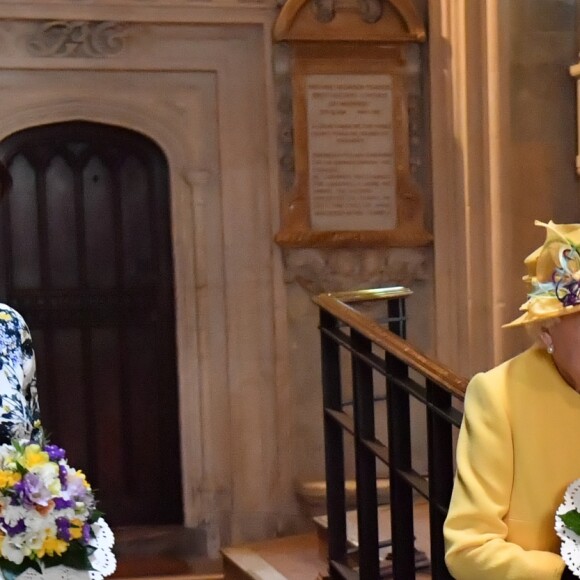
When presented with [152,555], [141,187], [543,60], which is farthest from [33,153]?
[543,60]

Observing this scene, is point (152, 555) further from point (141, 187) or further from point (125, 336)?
point (141, 187)

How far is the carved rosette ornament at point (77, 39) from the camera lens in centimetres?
488

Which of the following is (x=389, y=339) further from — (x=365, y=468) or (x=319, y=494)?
(x=319, y=494)

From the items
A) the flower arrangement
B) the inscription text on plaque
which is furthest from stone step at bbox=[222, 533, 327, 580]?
the flower arrangement

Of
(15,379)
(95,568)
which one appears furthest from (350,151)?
(95,568)

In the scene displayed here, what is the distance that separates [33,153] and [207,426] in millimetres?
1636

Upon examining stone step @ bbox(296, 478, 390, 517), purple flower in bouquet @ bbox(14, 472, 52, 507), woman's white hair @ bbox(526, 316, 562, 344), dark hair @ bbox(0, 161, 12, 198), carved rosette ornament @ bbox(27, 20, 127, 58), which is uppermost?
carved rosette ornament @ bbox(27, 20, 127, 58)

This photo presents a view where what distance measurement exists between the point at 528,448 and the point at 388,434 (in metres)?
1.16

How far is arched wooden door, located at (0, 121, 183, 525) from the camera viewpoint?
16.7 feet

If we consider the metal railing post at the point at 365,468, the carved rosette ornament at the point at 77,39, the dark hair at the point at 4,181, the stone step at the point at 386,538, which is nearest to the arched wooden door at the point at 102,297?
the carved rosette ornament at the point at 77,39

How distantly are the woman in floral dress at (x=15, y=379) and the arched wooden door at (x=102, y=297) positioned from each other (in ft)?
9.33

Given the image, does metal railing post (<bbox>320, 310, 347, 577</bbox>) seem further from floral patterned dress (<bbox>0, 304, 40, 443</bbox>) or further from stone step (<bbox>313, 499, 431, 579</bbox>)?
floral patterned dress (<bbox>0, 304, 40, 443</bbox>)

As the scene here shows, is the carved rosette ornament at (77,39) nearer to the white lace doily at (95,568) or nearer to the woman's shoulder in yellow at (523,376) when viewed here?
the white lace doily at (95,568)

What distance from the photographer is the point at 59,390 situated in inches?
206
